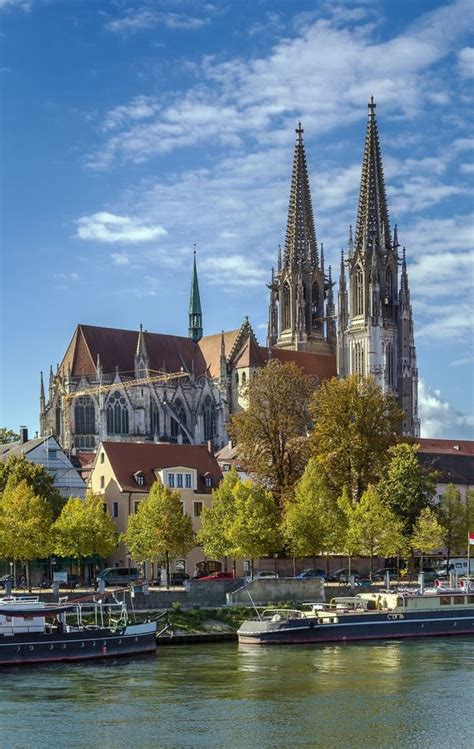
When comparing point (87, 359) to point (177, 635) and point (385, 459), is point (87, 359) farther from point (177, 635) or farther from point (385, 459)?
point (177, 635)

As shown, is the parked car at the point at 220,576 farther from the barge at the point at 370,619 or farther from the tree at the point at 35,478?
the tree at the point at 35,478

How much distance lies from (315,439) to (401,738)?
151 feet

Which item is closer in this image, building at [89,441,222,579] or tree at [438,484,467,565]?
building at [89,441,222,579]

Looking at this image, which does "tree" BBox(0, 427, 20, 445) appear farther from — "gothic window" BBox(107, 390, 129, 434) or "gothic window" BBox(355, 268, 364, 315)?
"gothic window" BBox(355, 268, 364, 315)

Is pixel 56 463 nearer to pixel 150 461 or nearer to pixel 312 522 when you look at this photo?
pixel 150 461

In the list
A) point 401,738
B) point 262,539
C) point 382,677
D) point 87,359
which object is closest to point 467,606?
point 262,539

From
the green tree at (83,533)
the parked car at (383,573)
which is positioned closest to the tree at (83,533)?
the green tree at (83,533)

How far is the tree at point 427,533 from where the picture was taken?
79625mm

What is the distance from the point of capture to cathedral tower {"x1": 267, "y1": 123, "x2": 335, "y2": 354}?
551ft

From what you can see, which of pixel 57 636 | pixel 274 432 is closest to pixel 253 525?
pixel 274 432

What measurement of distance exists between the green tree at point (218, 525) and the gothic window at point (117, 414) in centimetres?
6265

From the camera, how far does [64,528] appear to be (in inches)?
2992

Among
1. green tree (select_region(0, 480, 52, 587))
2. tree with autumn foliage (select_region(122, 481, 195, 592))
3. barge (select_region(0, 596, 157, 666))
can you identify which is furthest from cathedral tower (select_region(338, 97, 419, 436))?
barge (select_region(0, 596, 157, 666))

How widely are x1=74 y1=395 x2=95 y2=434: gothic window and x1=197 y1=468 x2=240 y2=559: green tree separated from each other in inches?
2424
